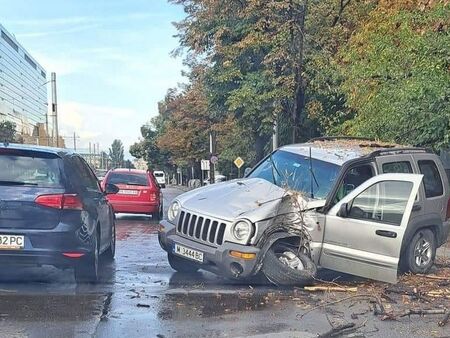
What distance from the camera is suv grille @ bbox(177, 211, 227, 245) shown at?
7387 mm

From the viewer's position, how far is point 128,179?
17.7 metres

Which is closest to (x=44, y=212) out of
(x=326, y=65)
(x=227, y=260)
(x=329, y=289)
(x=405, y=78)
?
(x=227, y=260)

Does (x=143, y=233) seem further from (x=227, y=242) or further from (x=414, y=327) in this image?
(x=414, y=327)

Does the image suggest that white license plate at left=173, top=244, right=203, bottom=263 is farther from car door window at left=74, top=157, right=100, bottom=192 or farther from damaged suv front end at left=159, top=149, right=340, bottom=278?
car door window at left=74, top=157, right=100, bottom=192

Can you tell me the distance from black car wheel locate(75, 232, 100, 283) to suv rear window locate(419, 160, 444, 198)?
477 cm

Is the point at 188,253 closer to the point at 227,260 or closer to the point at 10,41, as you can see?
the point at 227,260

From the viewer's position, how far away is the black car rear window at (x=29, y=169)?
6.86 metres

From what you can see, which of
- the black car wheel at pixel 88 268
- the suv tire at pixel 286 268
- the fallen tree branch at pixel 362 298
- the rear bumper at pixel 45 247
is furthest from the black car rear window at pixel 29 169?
the fallen tree branch at pixel 362 298

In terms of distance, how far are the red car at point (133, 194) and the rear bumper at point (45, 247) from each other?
10.5 metres

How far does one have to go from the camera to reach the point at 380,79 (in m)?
15.3

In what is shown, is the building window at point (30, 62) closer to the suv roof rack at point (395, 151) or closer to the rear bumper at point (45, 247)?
the suv roof rack at point (395, 151)

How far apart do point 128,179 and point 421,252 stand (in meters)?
10.7

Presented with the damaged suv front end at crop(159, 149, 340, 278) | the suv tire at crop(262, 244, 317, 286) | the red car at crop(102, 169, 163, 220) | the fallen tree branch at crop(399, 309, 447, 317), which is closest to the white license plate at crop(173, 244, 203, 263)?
the damaged suv front end at crop(159, 149, 340, 278)

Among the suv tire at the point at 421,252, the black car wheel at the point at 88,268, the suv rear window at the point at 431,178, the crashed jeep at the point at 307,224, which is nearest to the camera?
the black car wheel at the point at 88,268
